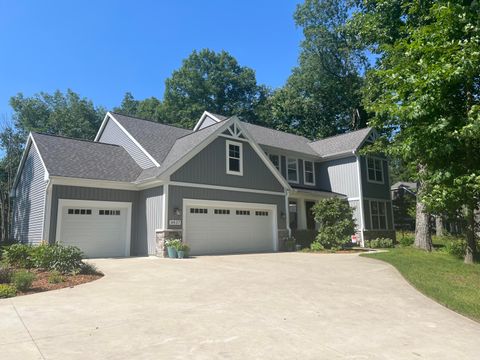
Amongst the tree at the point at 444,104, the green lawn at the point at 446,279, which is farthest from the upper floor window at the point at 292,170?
the tree at the point at 444,104

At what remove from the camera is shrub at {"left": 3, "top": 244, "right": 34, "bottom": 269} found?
11.0m

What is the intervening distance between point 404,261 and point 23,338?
A: 11893mm

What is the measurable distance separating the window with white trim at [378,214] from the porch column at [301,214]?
4482 millimetres

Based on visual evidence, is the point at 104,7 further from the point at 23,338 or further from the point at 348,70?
the point at 348,70

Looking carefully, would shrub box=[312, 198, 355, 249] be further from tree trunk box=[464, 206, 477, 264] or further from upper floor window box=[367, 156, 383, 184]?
upper floor window box=[367, 156, 383, 184]

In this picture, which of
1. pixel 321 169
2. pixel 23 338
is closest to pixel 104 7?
pixel 23 338

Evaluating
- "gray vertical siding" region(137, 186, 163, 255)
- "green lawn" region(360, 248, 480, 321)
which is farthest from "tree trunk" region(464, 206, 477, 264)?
"gray vertical siding" region(137, 186, 163, 255)

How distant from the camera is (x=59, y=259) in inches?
402

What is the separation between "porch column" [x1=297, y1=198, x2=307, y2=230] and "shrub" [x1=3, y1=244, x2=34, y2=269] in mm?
15514

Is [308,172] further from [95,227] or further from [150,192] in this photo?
[95,227]

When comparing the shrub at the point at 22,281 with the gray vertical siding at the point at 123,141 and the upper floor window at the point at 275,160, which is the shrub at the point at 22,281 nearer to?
the gray vertical siding at the point at 123,141

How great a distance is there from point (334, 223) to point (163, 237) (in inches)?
352

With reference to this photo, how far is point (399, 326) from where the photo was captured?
562 centimetres

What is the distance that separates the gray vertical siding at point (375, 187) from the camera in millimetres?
24047
